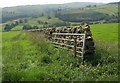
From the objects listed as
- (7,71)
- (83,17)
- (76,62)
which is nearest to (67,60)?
(76,62)

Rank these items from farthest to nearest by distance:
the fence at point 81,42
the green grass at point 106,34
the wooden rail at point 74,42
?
the green grass at point 106,34, the wooden rail at point 74,42, the fence at point 81,42

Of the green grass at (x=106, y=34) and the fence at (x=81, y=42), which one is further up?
the fence at (x=81, y=42)

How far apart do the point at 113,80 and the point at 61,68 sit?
9.33 ft

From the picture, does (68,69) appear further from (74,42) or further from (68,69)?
(74,42)

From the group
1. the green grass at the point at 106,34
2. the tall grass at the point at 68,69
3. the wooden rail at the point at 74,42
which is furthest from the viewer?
the green grass at the point at 106,34

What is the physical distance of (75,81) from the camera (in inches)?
424

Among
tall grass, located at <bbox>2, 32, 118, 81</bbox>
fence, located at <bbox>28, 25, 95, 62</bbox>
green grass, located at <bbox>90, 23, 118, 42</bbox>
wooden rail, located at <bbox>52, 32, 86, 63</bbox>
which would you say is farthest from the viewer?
green grass, located at <bbox>90, 23, 118, 42</bbox>

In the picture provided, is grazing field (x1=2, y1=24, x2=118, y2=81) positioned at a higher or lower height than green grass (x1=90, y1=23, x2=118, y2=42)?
higher

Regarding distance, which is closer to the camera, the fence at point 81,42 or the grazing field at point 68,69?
the grazing field at point 68,69

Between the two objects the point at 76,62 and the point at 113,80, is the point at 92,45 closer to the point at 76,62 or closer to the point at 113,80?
Answer: the point at 76,62

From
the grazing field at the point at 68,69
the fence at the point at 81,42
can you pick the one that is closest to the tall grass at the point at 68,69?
the grazing field at the point at 68,69

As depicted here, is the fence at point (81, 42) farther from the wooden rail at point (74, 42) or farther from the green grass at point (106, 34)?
the green grass at point (106, 34)

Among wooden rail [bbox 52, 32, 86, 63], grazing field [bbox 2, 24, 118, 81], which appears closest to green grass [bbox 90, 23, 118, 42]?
wooden rail [bbox 52, 32, 86, 63]

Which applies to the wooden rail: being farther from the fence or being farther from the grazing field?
the grazing field
